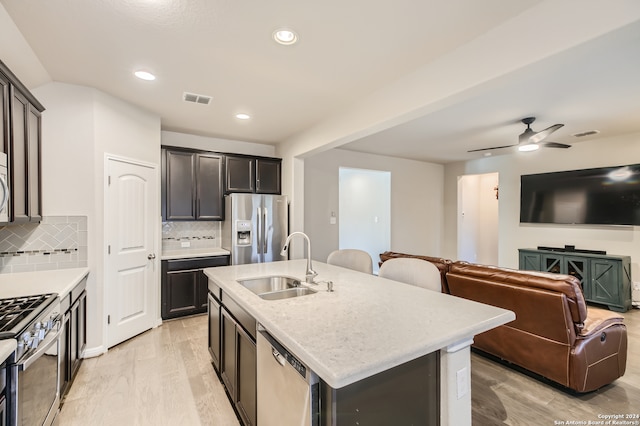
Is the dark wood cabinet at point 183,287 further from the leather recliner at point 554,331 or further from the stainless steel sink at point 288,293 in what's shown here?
the leather recliner at point 554,331

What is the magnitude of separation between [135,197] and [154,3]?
7.12 ft

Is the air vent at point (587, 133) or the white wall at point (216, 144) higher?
the air vent at point (587, 133)

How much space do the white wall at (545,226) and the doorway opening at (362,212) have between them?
5.65ft

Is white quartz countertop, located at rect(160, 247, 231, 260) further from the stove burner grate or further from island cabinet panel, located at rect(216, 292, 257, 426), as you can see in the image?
the stove burner grate

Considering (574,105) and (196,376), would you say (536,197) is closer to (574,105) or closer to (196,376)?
(574,105)

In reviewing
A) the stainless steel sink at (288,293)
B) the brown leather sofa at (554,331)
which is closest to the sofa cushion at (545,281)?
the brown leather sofa at (554,331)

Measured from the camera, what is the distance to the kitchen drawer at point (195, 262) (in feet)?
12.3

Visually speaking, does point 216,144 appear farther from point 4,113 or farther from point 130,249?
point 4,113

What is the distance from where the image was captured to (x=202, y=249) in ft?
14.6

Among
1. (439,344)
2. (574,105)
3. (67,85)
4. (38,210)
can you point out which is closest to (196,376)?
(38,210)

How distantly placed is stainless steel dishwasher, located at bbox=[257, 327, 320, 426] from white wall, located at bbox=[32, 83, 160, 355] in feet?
7.63

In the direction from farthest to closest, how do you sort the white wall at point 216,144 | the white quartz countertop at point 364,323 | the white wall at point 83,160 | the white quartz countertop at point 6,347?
1. the white wall at point 216,144
2. the white wall at point 83,160
3. the white quartz countertop at point 6,347
4. the white quartz countertop at point 364,323

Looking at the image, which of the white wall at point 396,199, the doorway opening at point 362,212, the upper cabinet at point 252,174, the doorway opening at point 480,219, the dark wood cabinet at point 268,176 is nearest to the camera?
the upper cabinet at point 252,174

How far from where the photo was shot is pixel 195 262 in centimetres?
389
